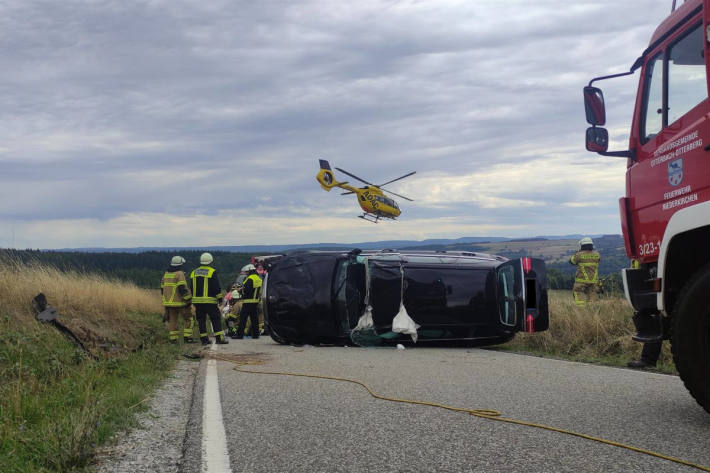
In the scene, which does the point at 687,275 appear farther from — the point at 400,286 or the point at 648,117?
the point at 400,286

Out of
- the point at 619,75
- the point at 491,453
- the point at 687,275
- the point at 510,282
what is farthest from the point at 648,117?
the point at 510,282

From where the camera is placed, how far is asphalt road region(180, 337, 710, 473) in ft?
12.3

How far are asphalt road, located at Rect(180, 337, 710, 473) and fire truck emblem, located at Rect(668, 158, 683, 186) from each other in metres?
1.71

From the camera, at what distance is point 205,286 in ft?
44.8

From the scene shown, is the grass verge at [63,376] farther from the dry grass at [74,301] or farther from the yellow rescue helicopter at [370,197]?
the yellow rescue helicopter at [370,197]

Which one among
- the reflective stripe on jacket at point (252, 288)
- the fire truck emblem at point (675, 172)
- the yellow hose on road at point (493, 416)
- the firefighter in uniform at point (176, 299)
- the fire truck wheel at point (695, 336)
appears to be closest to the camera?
the yellow hose on road at point (493, 416)

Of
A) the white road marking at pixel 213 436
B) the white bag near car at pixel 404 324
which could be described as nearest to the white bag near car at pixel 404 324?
the white bag near car at pixel 404 324

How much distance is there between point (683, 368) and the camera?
4496 millimetres

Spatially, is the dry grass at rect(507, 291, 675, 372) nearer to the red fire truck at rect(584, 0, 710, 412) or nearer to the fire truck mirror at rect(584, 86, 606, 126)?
the red fire truck at rect(584, 0, 710, 412)

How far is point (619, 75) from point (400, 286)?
6.23 meters

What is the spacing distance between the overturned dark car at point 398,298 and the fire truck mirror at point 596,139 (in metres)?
5.05

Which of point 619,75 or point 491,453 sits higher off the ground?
point 619,75

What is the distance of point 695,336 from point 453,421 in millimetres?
1701

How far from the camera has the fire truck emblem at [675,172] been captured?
4938 millimetres
